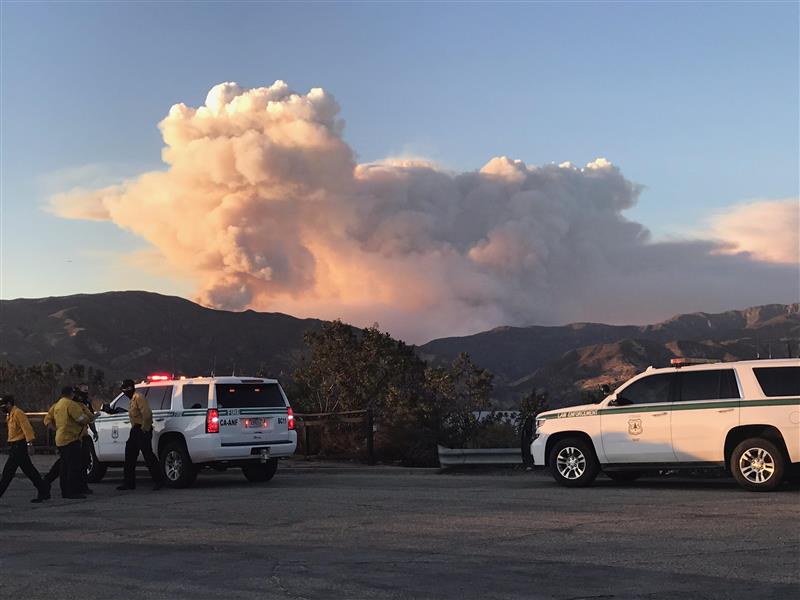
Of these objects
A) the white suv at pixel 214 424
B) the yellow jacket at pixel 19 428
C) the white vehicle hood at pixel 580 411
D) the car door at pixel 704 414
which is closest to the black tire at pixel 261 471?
the white suv at pixel 214 424

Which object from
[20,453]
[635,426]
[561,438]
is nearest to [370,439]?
[561,438]

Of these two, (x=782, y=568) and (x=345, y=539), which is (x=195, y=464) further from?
(x=782, y=568)

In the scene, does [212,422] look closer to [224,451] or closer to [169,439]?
[224,451]

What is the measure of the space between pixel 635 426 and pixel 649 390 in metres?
0.64

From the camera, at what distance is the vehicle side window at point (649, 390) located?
1536cm

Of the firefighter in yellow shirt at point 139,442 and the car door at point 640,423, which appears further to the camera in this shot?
the firefighter in yellow shirt at point 139,442

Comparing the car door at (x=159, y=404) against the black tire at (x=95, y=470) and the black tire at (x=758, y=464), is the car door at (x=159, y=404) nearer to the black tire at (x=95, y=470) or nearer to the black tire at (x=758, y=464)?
the black tire at (x=95, y=470)

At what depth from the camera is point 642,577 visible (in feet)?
27.2

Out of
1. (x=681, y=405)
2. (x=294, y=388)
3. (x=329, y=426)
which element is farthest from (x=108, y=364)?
(x=681, y=405)

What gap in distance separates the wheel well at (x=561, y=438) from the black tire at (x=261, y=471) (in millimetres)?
5402

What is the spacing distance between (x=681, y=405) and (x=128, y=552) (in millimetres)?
8844

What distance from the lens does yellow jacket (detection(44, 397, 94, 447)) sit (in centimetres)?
1591

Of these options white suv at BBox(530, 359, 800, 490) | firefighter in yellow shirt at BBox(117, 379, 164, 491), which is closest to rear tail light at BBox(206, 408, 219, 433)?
firefighter in yellow shirt at BBox(117, 379, 164, 491)

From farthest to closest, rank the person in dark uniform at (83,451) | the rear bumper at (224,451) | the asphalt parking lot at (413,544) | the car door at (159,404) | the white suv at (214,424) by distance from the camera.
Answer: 1. the car door at (159,404)
2. the white suv at (214,424)
3. the rear bumper at (224,451)
4. the person in dark uniform at (83,451)
5. the asphalt parking lot at (413,544)
